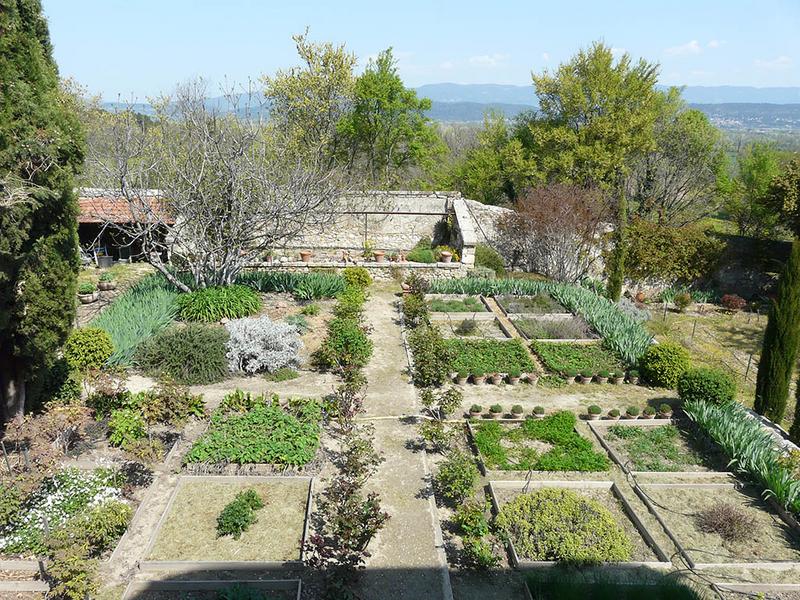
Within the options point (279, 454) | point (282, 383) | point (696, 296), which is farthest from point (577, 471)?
point (696, 296)

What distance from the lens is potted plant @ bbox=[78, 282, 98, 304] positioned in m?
14.3

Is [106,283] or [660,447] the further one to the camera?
[106,283]

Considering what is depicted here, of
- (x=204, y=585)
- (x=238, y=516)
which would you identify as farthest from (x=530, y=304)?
(x=204, y=585)

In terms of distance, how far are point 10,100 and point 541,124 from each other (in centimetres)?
2219

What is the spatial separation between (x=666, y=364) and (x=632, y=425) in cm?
205

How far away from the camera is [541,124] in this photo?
2503 cm

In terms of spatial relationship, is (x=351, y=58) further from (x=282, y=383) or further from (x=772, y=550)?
(x=772, y=550)

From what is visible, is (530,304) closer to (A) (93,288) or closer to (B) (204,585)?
(B) (204,585)

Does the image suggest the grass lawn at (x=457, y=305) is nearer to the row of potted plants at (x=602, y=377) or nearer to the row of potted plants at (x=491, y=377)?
the row of potted plants at (x=491, y=377)

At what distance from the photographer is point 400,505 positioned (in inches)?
284

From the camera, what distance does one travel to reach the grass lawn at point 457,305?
47.8 ft

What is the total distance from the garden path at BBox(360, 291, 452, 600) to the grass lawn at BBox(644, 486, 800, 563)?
315 cm

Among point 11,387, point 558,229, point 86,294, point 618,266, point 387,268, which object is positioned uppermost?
point 558,229

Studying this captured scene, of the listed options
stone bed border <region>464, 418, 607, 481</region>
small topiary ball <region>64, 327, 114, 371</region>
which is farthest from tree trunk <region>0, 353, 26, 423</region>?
stone bed border <region>464, 418, 607, 481</region>
